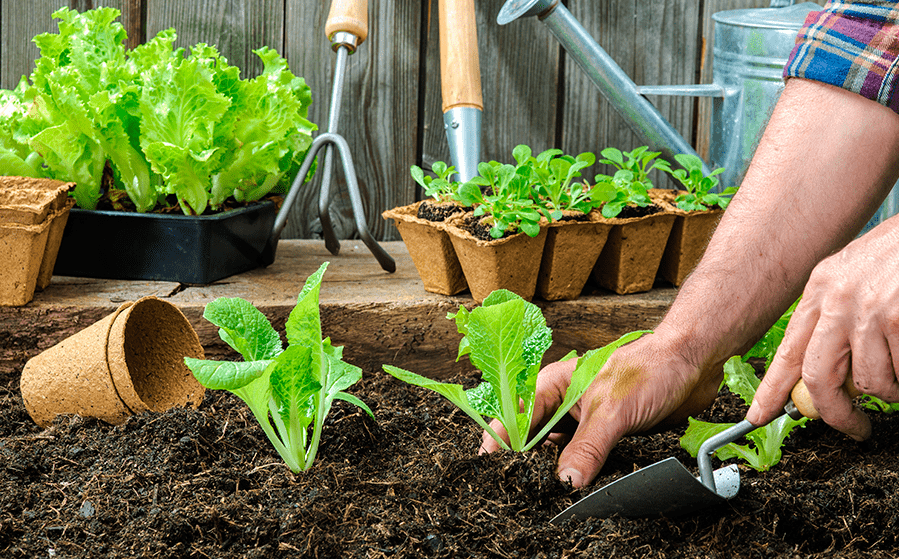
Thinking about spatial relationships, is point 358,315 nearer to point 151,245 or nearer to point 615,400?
point 151,245

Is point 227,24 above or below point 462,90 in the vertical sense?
above

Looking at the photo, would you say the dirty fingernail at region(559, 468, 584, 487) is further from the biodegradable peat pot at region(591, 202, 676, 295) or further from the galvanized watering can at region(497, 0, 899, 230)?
the galvanized watering can at region(497, 0, 899, 230)

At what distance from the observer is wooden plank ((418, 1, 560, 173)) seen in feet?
5.54

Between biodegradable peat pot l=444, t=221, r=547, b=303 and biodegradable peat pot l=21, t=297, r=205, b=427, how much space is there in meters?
0.44

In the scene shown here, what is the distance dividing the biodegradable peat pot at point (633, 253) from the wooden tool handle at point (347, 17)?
0.65 metres

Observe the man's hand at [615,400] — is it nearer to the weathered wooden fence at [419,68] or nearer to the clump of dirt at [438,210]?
the clump of dirt at [438,210]

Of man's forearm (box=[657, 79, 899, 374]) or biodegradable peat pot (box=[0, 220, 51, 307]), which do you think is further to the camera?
biodegradable peat pot (box=[0, 220, 51, 307])

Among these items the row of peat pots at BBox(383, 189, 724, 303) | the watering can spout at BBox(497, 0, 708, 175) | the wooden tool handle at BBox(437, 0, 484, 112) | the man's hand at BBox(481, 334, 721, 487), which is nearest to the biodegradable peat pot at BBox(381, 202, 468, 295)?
the row of peat pots at BBox(383, 189, 724, 303)

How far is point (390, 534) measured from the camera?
2.30 feet

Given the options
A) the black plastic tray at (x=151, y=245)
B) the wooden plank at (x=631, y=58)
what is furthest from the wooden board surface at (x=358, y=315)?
the wooden plank at (x=631, y=58)

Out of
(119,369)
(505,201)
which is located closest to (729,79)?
(505,201)

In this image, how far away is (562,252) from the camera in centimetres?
121

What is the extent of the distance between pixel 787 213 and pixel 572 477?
17.0 inches

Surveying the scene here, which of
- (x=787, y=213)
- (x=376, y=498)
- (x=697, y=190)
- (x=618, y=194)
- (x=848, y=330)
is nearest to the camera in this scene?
(x=848, y=330)
